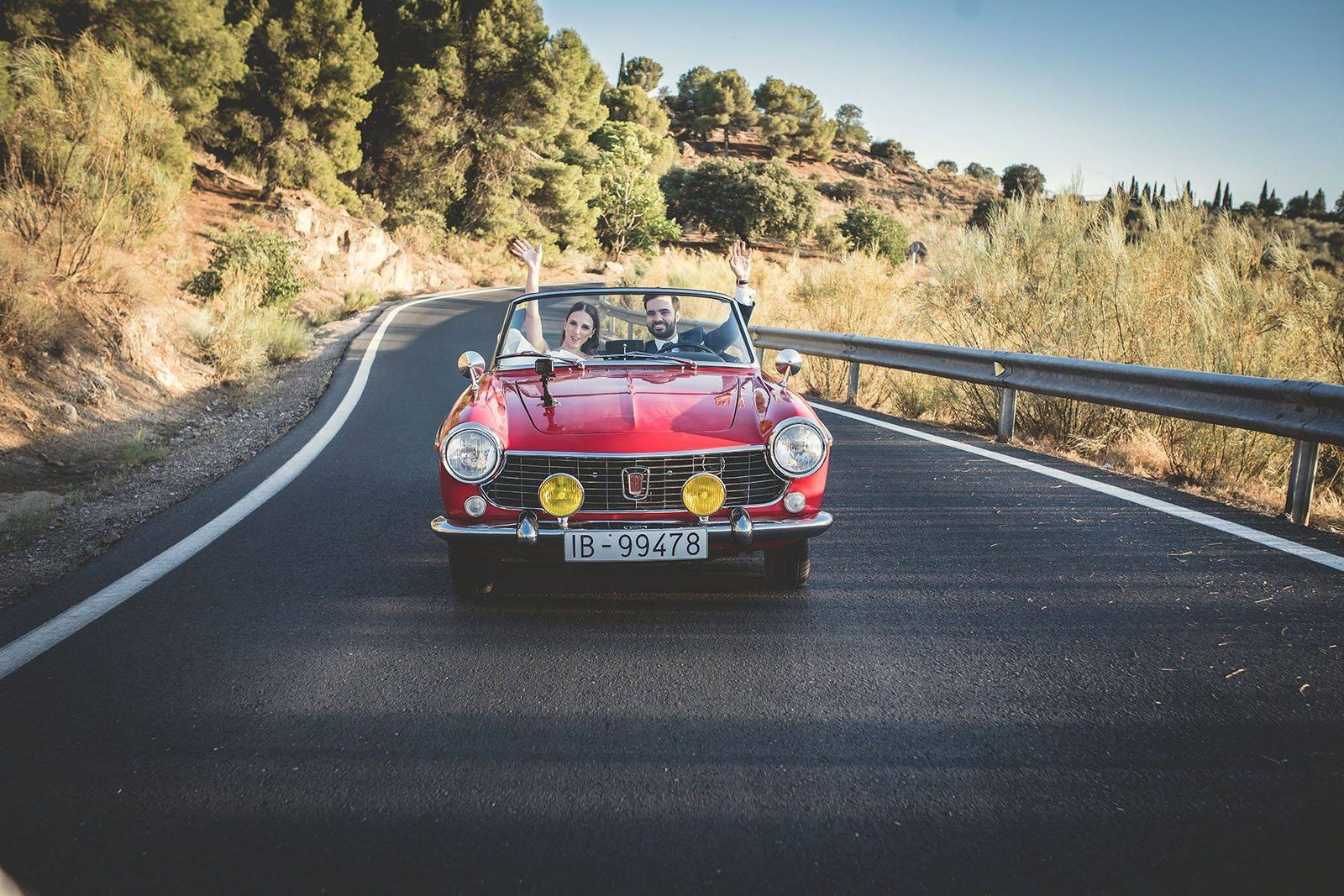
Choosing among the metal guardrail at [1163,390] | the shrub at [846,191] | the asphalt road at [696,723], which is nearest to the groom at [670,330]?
the metal guardrail at [1163,390]

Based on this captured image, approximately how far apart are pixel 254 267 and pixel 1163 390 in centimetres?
1691

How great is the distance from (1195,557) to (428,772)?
13.1 feet

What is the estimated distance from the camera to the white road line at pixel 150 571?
12.0ft

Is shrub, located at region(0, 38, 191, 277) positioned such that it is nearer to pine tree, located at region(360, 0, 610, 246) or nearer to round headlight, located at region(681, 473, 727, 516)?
round headlight, located at region(681, 473, 727, 516)

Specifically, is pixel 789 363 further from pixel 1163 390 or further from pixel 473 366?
pixel 1163 390

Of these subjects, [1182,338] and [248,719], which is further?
[1182,338]

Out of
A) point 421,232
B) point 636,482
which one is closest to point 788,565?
point 636,482

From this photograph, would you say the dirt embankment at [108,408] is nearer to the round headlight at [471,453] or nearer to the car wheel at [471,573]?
the car wheel at [471,573]

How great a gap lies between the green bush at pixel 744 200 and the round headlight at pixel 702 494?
6167cm

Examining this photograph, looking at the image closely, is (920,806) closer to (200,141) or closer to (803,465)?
(803,465)

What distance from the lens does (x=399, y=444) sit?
8062 mm

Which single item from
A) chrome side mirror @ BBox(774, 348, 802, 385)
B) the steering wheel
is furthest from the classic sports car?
the steering wheel

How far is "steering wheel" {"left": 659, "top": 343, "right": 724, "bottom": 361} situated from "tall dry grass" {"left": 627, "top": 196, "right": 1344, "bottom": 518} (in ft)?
13.2

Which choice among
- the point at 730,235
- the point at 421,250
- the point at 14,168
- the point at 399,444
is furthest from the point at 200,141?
the point at 730,235
